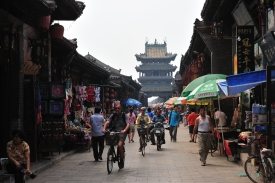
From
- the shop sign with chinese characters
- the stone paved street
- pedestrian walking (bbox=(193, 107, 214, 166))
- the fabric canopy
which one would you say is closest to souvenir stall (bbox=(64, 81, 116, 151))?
the stone paved street

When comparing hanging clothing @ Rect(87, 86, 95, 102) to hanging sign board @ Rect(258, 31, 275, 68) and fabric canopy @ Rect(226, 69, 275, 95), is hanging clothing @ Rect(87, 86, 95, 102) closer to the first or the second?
hanging sign board @ Rect(258, 31, 275, 68)

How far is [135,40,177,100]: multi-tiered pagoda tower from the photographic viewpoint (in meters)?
85.5

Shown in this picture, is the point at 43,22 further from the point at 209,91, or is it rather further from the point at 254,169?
the point at 254,169

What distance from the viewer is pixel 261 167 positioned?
27.3 feet

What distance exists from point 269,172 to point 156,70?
3154 inches

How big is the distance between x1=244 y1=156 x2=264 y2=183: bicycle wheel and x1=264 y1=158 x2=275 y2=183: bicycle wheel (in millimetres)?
530

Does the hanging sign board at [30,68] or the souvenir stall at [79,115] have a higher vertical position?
the hanging sign board at [30,68]

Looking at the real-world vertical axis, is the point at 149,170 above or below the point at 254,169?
below

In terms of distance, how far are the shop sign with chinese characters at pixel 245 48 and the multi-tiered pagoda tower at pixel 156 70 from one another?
7040 centimetres

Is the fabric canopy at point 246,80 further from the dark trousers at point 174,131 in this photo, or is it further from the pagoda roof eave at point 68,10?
the dark trousers at point 174,131

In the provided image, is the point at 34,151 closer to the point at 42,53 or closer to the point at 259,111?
the point at 42,53

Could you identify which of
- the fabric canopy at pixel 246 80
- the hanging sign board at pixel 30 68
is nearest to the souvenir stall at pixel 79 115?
the hanging sign board at pixel 30 68

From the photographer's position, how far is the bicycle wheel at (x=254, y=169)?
8617mm

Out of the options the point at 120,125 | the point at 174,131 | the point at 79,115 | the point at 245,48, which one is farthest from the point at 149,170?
the point at 174,131
